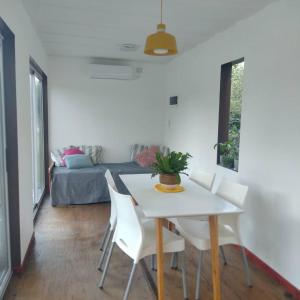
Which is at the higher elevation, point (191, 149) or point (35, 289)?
point (191, 149)

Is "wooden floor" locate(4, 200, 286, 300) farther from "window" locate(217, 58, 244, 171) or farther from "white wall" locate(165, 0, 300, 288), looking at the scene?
"window" locate(217, 58, 244, 171)

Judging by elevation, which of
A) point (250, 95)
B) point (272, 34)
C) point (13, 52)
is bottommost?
point (250, 95)

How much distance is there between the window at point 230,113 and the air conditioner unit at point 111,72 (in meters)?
2.29

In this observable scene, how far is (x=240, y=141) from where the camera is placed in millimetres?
3234

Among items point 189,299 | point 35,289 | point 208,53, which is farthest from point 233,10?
point 35,289

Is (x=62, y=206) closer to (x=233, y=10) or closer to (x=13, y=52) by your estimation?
(x=13, y=52)

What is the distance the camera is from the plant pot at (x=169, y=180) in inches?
101

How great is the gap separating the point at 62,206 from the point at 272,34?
11.8 ft

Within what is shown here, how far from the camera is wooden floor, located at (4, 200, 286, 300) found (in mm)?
2402

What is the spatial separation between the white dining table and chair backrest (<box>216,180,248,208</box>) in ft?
0.75

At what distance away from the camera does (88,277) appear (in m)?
2.64

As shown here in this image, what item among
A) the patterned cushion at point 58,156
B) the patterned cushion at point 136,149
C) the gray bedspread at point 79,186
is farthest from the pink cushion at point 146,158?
the patterned cushion at point 58,156

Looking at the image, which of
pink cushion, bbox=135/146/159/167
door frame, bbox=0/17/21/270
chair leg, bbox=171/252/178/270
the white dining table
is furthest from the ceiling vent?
→ chair leg, bbox=171/252/178/270

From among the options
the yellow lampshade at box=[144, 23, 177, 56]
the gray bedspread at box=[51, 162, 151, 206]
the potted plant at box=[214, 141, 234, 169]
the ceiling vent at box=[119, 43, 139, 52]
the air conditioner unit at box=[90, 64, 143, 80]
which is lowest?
the gray bedspread at box=[51, 162, 151, 206]
